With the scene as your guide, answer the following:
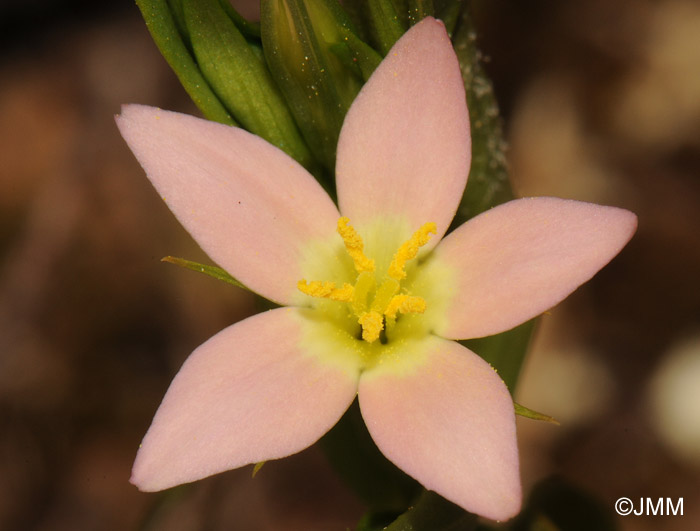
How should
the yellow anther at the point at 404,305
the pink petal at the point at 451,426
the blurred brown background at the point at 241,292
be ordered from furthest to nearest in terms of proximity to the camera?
the blurred brown background at the point at 241,292 → the yellow anther at the point at 404,305 → the pink petal at the point at 451,426

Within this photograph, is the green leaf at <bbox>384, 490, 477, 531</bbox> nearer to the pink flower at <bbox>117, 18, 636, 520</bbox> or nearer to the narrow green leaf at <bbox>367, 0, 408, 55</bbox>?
the pink flower at <bbox>117, 18, 636, 520</bbox>

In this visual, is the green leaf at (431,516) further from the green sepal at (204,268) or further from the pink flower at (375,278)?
the green sepal at (204,268)

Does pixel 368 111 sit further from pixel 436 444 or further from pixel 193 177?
pixel 436 444

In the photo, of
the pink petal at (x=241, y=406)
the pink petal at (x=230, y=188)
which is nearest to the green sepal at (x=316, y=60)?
the pink petal at (x=230, y=188)

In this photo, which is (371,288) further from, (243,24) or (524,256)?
(243,24)

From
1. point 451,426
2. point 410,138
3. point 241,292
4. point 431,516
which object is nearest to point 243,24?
point 410,138

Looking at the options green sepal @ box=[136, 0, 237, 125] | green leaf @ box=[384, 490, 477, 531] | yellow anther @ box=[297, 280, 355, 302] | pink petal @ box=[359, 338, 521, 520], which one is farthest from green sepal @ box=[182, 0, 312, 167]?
green leaf @ box=[384, 490, 477, 531]
